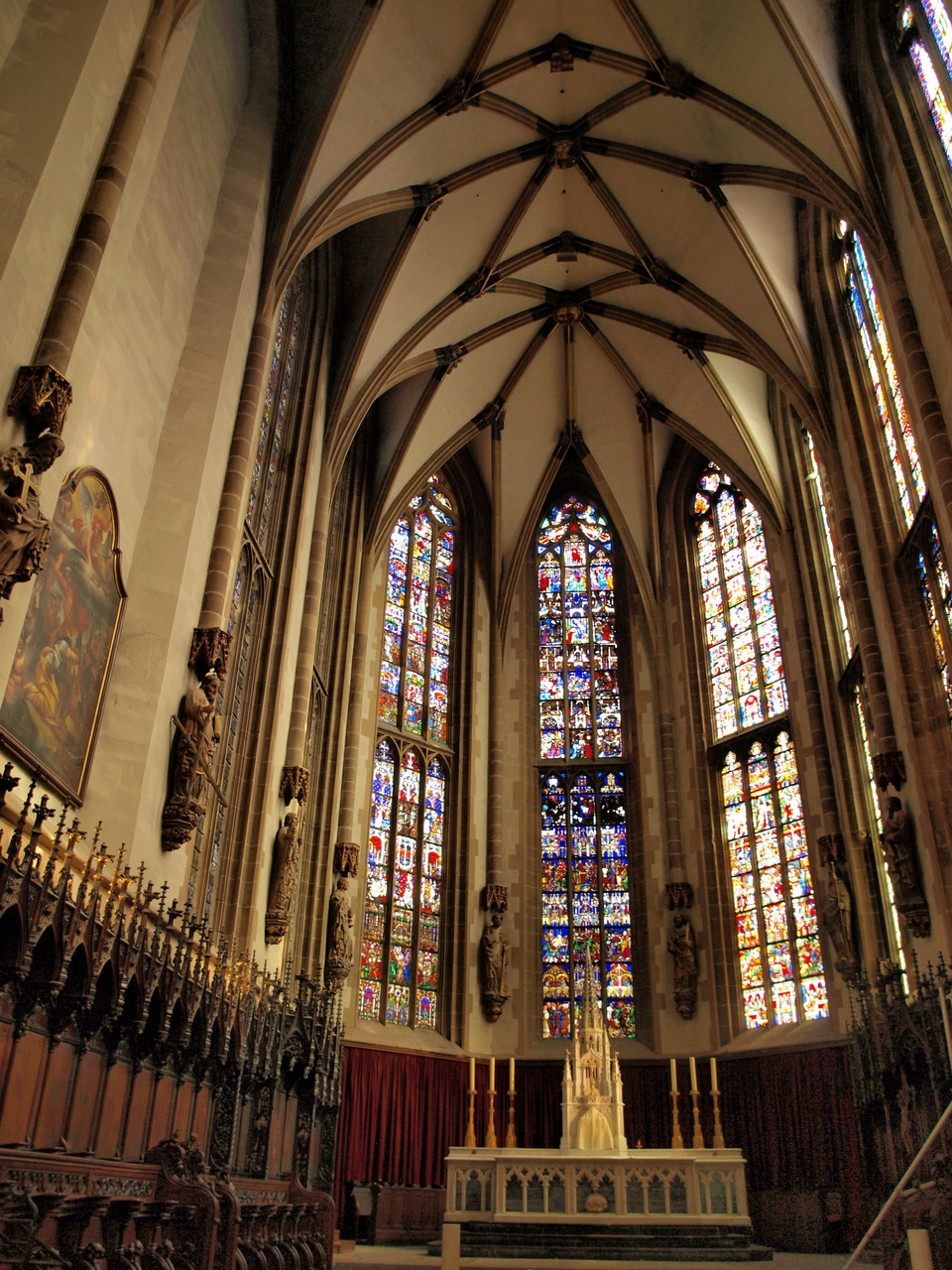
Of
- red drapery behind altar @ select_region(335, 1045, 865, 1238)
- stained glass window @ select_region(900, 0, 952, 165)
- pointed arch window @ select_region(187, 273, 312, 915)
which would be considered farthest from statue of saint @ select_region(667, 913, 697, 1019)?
stained glass window @ select_region(900, 0, 952, 165)

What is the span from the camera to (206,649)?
11484 millimetres

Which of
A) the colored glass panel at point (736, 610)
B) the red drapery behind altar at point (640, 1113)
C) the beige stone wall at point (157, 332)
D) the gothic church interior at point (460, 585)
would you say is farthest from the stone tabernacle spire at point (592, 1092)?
the colored glass panel at point (736, 610)

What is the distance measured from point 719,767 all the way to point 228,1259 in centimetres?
1391

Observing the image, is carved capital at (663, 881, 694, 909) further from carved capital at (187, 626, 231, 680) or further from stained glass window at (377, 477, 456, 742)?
carved capital at (187, 626, 231, 680)

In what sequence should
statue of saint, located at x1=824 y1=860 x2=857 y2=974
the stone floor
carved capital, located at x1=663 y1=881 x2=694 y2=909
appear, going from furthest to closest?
1. carved capital, located at x1=663 y1=881 x2=694 y2=909
2. statue of saint, located at x1=824 y1=860 x2=857 y2=974
3. the stone floor

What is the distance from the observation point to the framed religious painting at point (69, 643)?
8.35 m

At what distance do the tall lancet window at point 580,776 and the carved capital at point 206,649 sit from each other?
394 inches

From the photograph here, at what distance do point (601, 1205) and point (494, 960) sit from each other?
6413mm

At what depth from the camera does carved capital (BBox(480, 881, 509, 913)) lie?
18812mm

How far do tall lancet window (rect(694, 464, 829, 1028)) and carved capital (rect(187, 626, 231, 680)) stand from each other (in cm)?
1020

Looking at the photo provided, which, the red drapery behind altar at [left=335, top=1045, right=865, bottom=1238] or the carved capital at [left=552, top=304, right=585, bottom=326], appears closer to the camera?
the red drapery behind altar at [left=335, top=1045, right=865, bottom=1238]

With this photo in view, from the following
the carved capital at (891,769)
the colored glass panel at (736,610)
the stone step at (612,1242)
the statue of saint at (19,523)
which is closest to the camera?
the statue of saint at (19,523)

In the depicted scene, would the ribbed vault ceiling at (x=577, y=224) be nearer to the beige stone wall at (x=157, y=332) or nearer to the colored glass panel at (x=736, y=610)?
the colored glass panel at (x=736, y=610)

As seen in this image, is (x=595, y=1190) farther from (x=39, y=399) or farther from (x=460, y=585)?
(x=460, y=585)
